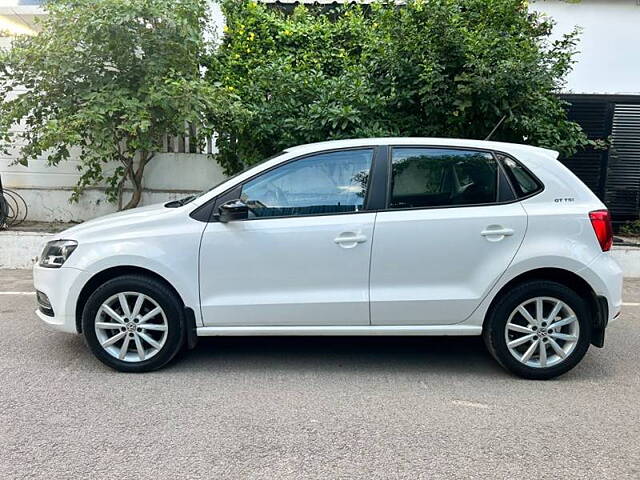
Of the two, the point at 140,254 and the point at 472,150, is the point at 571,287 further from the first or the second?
the point at 140,254

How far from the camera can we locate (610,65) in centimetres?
877

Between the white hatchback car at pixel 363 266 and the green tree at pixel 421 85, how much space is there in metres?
2.73

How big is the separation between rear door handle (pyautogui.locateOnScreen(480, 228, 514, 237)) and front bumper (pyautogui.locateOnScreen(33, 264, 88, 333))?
3.03 metres

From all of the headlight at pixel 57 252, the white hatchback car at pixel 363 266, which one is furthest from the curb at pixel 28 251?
the white hatchback car at pixel 363 266

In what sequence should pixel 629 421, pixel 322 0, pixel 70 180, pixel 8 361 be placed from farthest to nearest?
pixel 322 0, pixel 70 180, pixel 8 361, pixel 629 421

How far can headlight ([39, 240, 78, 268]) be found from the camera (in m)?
4.11

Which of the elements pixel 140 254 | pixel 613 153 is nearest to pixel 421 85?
pixel 613 153

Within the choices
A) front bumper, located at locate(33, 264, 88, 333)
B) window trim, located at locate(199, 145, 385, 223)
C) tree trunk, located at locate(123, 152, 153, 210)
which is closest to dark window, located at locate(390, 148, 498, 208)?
window trim, located at locate(199, 145, 385, 223)

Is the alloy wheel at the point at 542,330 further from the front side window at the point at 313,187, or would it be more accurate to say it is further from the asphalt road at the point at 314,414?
the front side window at the point at 313,187

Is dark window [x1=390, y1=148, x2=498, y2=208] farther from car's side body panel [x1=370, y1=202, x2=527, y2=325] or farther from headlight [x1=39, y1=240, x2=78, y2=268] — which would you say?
headlight [x1=39, y1=240, x2=78, y2=268]

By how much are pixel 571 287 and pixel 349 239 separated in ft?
5.81

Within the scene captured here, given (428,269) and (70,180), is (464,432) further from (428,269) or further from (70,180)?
(70,180)

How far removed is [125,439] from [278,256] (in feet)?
5.21

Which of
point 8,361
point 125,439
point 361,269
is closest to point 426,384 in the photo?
point 361,269
